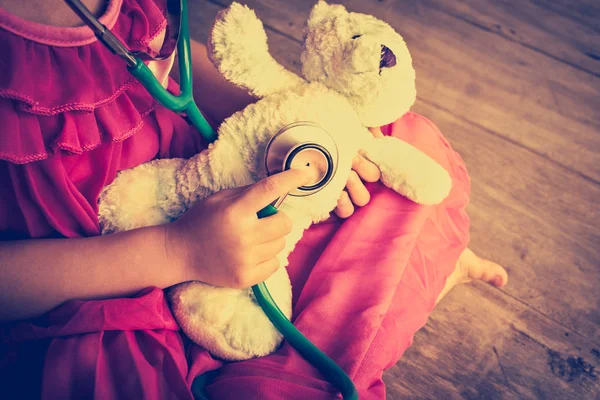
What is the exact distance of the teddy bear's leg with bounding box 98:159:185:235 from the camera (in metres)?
0.50

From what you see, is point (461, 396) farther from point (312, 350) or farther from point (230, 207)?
point (230, 207)

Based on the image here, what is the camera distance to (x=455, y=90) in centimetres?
95

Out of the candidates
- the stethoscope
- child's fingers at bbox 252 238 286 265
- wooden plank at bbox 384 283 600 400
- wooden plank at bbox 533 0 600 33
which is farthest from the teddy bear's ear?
wooden plank at bbox 533 0 600 33

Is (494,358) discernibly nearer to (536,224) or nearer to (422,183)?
(536,224)

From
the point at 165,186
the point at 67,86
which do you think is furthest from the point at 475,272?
the point at 67,86

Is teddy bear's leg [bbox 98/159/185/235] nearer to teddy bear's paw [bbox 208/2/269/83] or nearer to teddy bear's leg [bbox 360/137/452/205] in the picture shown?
teddy bear's paw [bbox 208/2/269/83]

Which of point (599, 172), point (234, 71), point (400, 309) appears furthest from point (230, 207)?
point (599, 172)

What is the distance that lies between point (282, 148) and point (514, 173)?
64cm

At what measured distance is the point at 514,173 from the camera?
884 millimetres

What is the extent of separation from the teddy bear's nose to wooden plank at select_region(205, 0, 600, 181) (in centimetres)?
50

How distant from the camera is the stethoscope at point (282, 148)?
0.42m

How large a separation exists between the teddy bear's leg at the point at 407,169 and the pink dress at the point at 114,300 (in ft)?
0.15

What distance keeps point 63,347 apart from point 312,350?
26 centimetres

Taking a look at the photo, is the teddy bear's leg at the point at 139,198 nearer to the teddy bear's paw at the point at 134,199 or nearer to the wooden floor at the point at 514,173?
the teddy bear's paw at the point at 134,199
